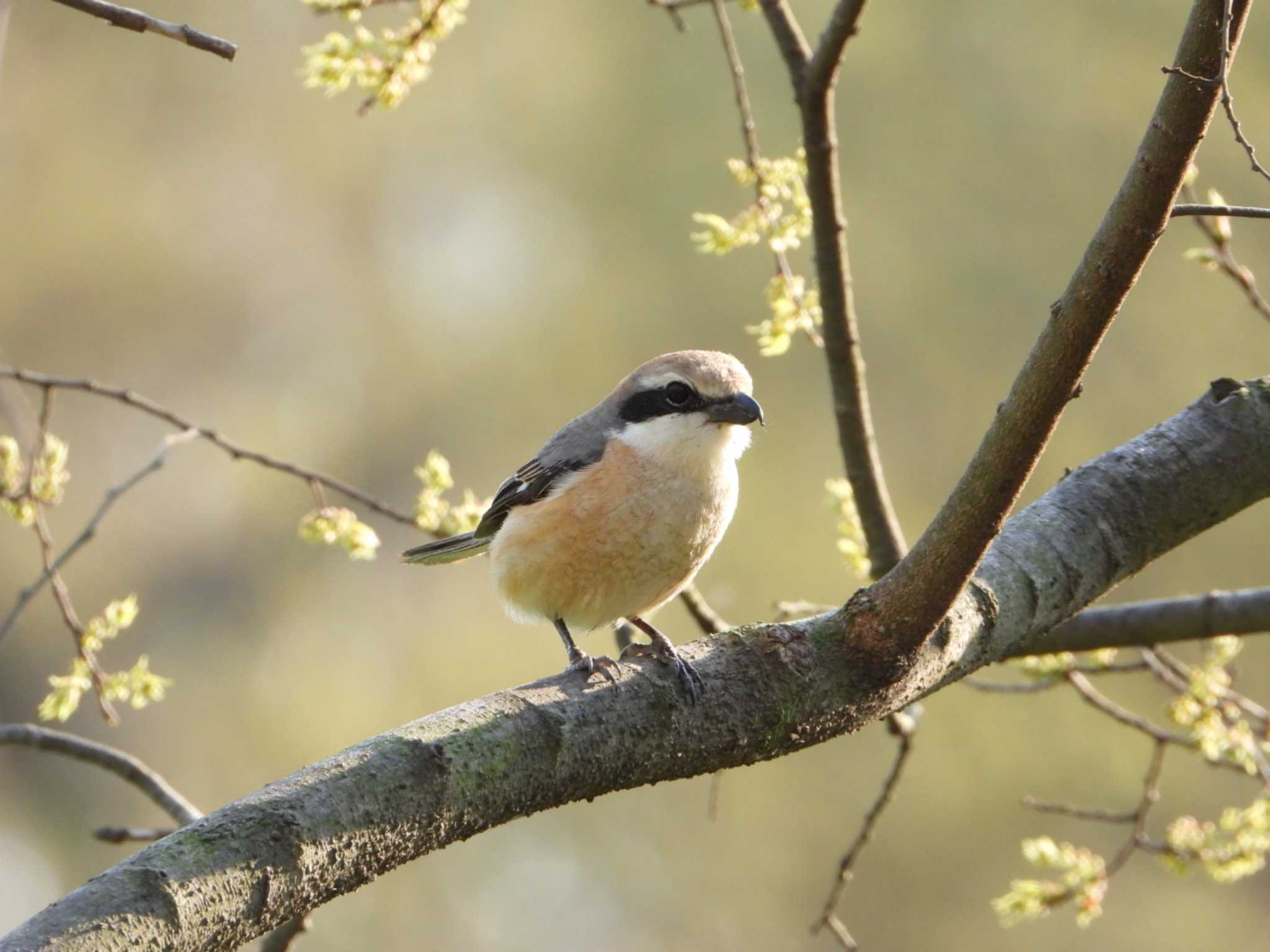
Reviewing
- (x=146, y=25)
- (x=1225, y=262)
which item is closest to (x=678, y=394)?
(x=1225, y=262)

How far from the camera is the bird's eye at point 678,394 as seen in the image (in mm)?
3639

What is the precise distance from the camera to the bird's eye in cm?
364

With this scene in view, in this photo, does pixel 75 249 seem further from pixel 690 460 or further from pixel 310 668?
pixel 690 460

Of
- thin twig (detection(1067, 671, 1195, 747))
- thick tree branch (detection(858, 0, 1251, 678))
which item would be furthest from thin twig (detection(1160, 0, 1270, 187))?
thin twig (detection(1067, 671, 1195, 747))

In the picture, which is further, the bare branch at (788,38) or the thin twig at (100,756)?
the bare branch at (788,38)

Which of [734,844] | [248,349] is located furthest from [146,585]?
[734,844]

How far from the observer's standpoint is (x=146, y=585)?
48.1 feet

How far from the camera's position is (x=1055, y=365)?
2.15m

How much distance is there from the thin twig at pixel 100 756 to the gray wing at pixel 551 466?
1.21m

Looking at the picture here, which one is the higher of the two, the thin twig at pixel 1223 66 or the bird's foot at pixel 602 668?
the thin twig at pixel 1223 66

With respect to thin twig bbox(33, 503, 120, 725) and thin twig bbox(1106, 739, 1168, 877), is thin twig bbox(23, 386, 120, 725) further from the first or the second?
thin twig bbox(1106, 739, 1168, 877)

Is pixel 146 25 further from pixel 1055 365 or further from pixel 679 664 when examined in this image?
pixel 1055 365

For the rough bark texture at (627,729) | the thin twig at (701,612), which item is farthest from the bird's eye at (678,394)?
the rough bark texture at (627,729)

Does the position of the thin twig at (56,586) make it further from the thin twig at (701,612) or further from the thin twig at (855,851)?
the thin twig at (855,851)
